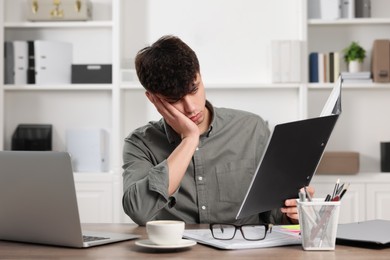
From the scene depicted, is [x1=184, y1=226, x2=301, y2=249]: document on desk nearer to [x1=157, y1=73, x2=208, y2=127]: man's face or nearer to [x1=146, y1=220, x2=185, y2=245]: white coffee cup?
[x1=146, y1=220, x2=185, y2=245]: white coffee cup

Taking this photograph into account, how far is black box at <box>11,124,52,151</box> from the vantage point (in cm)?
442

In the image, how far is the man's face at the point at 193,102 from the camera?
2172 mm

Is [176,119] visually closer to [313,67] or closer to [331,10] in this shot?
[313,67]

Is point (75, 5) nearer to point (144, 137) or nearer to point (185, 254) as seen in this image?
point (144, 137)

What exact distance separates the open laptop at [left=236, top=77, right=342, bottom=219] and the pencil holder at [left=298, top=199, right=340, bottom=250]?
0.51ft

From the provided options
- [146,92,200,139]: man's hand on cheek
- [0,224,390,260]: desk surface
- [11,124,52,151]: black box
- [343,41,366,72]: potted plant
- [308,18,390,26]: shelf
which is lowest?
[0,224,390,260]: desk surface

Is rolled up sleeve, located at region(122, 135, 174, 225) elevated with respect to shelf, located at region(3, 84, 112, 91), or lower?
lower

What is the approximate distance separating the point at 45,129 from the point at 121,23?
84cm

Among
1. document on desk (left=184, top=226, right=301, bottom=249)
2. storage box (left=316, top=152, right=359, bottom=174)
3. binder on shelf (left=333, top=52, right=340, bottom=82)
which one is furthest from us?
binder on shelf (left=333, top=52, right=340, bottom=82)

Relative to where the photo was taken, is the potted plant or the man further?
the potted plant

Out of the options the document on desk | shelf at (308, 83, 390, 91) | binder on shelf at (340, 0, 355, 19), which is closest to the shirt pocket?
the document on desk

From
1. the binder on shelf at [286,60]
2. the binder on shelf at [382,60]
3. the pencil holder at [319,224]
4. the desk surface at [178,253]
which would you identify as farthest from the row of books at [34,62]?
the pencil holder at [319,224]

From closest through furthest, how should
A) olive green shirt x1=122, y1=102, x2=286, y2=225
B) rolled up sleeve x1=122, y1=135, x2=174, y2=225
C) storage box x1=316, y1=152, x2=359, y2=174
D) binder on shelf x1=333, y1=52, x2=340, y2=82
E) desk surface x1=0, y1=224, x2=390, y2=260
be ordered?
1. desk surface x1=0, y1=224, x2=390, y2=260
2. rolled up sleeve x1=122, y1=135, x2=174, y2=225
3. olive green shirt x1=122, y1=102, x2=286, y2=225
4. storage box x1=316, y1=152, x2=359, y2=174
5. binder on shelf x1=333, y1=52, x2=340, y2=82

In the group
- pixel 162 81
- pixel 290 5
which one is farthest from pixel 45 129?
pixel 162 81
